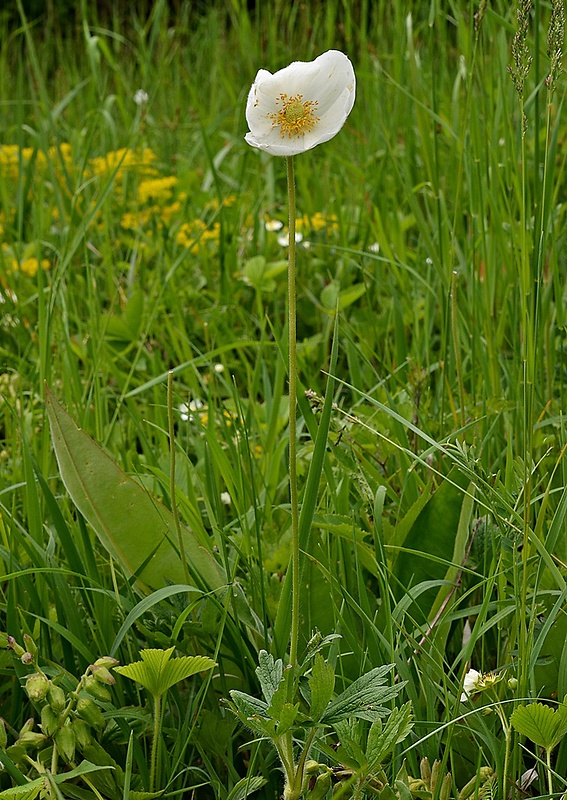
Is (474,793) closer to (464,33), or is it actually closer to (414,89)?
(414,89)

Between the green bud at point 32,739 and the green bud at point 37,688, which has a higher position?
the green bud at point 37,688

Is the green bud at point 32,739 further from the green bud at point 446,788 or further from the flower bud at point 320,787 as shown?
the green bud at point 446,788

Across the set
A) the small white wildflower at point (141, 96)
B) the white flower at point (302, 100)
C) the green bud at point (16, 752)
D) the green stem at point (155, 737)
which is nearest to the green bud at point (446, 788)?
the green stem at point (155, 737)

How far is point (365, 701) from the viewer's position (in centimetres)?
67

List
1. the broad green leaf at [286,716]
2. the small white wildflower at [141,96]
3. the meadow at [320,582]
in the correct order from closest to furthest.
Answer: the broad green leaf at [286,716] → the meadow at [320,582] → the small white wildflower at [141,96]

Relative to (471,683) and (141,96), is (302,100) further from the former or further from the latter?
(141,96)

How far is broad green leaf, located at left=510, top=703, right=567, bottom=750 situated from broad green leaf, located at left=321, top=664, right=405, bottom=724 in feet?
0.34

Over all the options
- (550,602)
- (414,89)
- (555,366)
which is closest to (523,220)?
(550,602)

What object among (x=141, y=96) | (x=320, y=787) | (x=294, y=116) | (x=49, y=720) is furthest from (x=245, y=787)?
(x=141, y=96)

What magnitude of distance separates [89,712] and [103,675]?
0.13 ft

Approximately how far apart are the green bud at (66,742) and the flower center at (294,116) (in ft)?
1.75

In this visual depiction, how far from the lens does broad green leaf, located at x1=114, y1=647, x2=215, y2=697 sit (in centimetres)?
73

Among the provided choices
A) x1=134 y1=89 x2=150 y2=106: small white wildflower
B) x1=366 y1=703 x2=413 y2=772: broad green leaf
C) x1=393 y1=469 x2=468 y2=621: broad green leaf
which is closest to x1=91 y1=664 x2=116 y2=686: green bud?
x1=366 y1=703 x2=413 y2=772: broad green leaf

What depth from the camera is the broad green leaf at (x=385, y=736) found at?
0.65m
